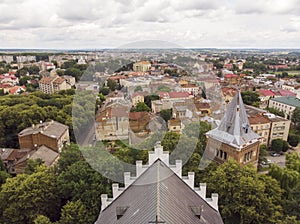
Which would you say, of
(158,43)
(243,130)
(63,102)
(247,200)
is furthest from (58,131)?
(158,43)

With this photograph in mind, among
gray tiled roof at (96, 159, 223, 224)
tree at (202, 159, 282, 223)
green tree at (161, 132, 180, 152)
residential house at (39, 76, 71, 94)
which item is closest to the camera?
gray tiled roof at (96, 159, 223, 224)

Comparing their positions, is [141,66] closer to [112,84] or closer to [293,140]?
[112,84]

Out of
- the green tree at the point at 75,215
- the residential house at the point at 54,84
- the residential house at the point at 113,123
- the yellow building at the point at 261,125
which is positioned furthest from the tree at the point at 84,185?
the residential house at the point at 54,84

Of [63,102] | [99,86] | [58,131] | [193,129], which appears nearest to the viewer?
[99,86]

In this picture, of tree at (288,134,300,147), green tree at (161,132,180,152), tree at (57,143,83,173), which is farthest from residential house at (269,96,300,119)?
tree at (57,143,83,173)

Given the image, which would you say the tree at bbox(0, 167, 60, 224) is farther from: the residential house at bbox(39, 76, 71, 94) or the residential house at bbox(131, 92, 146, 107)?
the residential house at bbox(39, 76, 71, 94)

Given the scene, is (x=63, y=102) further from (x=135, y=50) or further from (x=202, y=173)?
(x=135, y=50)
